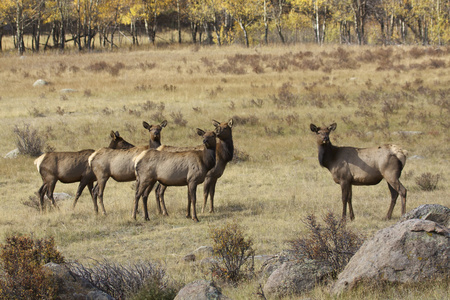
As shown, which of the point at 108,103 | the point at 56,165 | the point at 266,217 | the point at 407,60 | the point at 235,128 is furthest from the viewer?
the point at 407,60

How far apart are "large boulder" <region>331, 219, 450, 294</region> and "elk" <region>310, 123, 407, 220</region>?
4.53 m

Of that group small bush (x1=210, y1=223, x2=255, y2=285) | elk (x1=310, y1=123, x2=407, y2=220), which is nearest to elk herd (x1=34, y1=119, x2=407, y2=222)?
elk (x1=310, y1=123, x2=407, y2=220)

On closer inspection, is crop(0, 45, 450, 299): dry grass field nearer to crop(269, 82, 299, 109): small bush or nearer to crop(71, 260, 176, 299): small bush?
crop(269, 82, 299, 109): small bush

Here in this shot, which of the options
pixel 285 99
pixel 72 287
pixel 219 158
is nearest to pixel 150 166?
pixel 219 158

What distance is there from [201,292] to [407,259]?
7.13 ft

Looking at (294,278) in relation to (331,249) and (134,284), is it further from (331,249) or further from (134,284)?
(134,284)

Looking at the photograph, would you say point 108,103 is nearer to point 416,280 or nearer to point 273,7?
point 416,280

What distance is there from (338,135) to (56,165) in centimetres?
1186

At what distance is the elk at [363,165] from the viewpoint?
10.5m

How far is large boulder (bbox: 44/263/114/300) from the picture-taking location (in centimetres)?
579

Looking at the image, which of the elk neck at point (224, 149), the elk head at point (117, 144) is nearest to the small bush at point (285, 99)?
the elk head at point (117, 144)

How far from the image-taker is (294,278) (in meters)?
6.31

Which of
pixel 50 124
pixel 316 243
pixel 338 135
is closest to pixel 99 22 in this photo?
pixel 50 124

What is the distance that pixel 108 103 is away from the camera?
2758 centimetres
